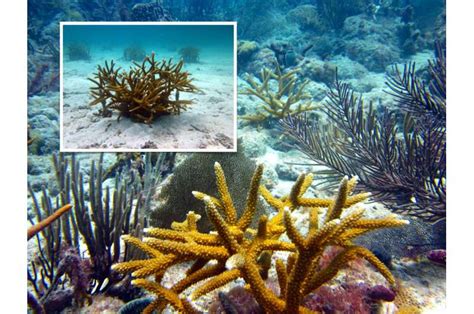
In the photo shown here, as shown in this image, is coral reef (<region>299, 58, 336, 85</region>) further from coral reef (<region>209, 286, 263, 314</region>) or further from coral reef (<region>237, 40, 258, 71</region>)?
coral reef (<region>209, 286, 263, 314</region>)

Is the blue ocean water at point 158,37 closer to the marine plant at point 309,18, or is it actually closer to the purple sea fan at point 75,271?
the purple sea fan at point 75,271

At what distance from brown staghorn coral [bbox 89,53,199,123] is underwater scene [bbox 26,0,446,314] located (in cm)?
1

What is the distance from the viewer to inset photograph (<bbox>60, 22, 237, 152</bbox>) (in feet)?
10.2

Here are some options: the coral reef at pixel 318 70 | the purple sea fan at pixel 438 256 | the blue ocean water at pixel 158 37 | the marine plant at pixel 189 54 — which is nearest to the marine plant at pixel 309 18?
the coral reef at pixel 318 70

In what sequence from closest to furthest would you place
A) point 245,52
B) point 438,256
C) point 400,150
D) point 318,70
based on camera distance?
point 438,256, point 400,150, point 318,70, point 245,52

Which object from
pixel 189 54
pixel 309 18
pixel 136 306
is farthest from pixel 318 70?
pixel 136 306

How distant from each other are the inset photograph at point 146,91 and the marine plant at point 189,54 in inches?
0.9

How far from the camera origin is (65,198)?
2594 millimetres

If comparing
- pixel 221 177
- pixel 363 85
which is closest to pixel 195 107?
pixel 221 177

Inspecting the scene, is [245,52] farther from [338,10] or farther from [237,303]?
[237,303]

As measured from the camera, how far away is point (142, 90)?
10.3 ft

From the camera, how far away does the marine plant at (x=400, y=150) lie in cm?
271

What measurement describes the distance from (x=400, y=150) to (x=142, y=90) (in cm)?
245

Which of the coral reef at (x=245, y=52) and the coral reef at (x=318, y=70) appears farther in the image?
the coral reef at (x=245, y=52)
